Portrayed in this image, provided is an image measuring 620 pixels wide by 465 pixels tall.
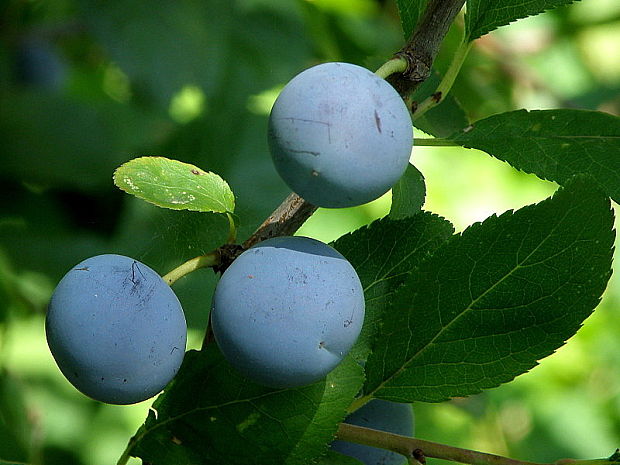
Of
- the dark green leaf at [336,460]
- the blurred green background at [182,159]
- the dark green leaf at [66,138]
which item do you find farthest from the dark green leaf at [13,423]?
the dark green leaf at [336,460]

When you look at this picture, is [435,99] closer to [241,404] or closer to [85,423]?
[241,404]

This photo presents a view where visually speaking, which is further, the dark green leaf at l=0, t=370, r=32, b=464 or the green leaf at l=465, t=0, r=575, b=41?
the dark green leaf at l=0, t=370, r=32, b=464

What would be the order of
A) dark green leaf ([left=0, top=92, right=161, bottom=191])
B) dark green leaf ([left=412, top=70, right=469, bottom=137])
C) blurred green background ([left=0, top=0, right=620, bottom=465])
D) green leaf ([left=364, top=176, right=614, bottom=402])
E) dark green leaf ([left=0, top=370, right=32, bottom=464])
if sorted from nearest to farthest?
green leaf ([left=364, top=176, right=614, bottom=402])
dark green leaf ([left=412, top=70, right=469, bottom=137])
dark green leaf ([left=0, top=370, right=32, bottom=464])
blurred green background ([left=0, top=0, right=620, bottom=465])
dark green leaf ([left=0, top=92, right=161, bottom=191])

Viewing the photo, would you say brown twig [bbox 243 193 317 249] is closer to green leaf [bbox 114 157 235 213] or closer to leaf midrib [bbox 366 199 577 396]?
green leaf [bbox 114 157 235 213]

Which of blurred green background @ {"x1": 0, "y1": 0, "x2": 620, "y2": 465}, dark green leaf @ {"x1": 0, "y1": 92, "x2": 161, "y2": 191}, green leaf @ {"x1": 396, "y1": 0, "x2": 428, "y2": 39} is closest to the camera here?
green leaf @ {"x1": 396, "y1": 0, "x2": 428, "y2": 39}

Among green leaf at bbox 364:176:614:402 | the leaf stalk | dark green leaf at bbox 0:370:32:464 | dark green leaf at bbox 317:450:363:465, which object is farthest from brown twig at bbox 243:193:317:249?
dark green leaf at bbox 0:370:32:464

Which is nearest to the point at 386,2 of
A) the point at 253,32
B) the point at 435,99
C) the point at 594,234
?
the point at 253,32

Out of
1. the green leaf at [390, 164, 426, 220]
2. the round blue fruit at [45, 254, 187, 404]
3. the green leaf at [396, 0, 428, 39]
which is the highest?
the green leaf at [396, 0, 428, 39]

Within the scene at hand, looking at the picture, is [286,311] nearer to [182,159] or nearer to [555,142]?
[555,142]
